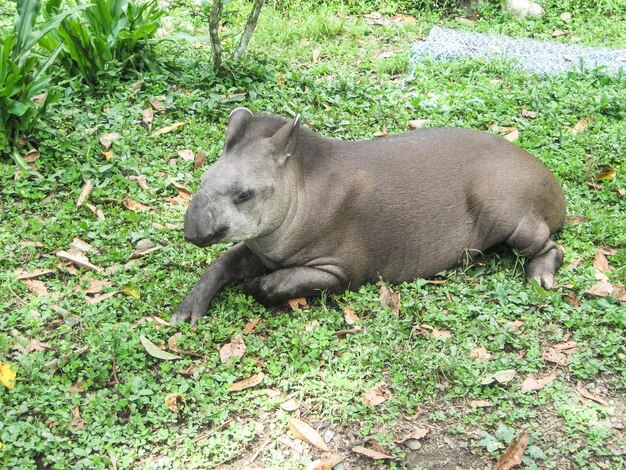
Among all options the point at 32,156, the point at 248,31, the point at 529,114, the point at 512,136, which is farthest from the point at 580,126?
the point at 32,156

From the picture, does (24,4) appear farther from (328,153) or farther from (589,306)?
(589,306)

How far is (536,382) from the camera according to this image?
5.36m

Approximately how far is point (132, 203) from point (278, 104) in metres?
2.19

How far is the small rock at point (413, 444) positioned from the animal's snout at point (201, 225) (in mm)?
1886

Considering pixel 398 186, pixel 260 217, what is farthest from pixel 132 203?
pixel 398 186

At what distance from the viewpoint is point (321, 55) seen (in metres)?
10.1

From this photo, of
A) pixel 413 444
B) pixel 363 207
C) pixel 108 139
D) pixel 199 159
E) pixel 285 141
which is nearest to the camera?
pixel 413 444

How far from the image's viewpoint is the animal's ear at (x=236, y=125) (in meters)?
5.86

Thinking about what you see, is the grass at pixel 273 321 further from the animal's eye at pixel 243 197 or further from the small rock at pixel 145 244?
the animal's eye at pixel 243 197

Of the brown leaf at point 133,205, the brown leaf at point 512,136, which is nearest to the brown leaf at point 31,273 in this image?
the brown leaf at point 133,205

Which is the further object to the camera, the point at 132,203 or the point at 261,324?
the point at 132,203

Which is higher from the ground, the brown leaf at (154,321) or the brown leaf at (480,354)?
the brown leaf at (154,321)

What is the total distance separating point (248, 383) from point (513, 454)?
5.76ft

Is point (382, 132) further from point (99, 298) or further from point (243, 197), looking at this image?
point (99, 298)
